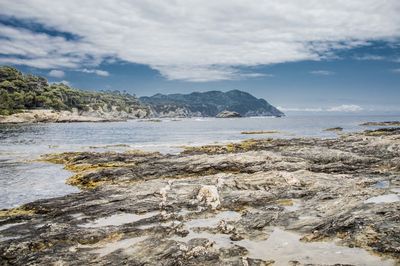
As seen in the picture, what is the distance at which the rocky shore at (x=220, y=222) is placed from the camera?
14.7m

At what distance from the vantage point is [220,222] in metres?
18.8

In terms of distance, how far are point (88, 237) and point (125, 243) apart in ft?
6.39

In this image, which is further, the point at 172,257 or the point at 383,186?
the point at 383,186

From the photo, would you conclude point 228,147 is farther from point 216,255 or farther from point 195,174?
point 216,255

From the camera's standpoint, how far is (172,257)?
1417cm

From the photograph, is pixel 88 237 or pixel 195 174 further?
pixel 195 174

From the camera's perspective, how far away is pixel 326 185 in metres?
26.7

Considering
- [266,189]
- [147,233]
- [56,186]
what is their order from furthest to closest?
1. [56,186]
2. [266,189]
3. [147,233]

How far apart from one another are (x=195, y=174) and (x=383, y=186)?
52.4ft

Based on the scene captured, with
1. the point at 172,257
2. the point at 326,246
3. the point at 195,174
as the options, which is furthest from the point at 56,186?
the point at 326,246

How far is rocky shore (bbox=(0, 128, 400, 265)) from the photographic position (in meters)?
14.7

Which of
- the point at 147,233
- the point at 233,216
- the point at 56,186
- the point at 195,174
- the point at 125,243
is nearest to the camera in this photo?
the point at 125,243

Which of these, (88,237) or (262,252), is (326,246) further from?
(88,237)

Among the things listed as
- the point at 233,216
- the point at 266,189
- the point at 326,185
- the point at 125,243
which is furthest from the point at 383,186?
the point at 125,243
